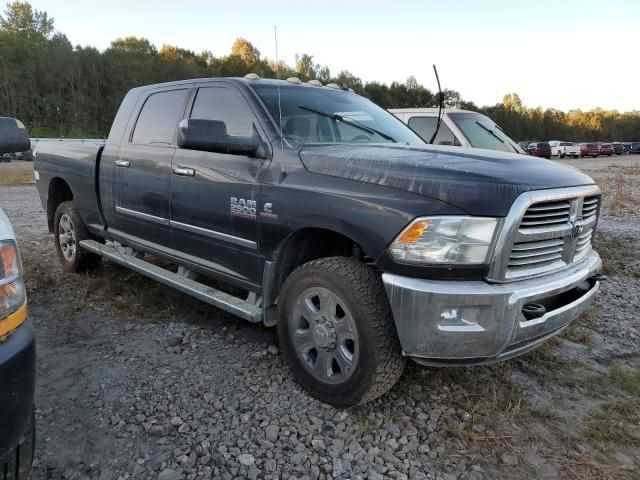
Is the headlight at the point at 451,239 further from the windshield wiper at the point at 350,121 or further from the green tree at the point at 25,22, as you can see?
the green tree at the point at 25,22

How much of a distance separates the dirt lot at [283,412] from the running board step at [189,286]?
1.20 ft

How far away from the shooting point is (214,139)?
3.01 m

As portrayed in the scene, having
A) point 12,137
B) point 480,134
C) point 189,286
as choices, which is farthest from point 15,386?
point 480,134

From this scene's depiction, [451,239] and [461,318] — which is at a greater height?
[451,239]

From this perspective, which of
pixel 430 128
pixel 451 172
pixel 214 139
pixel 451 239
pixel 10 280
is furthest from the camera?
pixel 430 128

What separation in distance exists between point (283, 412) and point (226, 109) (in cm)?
206

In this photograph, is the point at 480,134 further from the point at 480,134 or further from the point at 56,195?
the point at 56,195

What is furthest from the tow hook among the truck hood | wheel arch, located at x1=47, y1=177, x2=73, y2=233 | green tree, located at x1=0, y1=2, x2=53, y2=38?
green tree, located at x1=0, y1=2, x2=53, y2=38

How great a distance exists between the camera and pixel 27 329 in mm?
1748

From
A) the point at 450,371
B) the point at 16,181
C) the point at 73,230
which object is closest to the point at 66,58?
the point at 16,181

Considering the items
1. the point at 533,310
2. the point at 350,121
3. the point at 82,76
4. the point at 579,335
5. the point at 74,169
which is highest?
the point at 82,76

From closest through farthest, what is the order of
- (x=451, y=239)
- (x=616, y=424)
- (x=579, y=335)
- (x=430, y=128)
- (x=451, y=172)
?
(x=451, y=239) < (x=451, y=172) < (x=616, y=424) < (x=579, y=335) < (x=430, y=128)

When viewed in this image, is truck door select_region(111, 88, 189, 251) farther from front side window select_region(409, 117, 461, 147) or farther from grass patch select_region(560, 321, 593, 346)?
front side window select_region(409, 117, 461, 147)

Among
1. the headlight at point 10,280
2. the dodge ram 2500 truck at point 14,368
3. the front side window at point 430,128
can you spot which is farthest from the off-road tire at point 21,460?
the front side window at point 430,128
